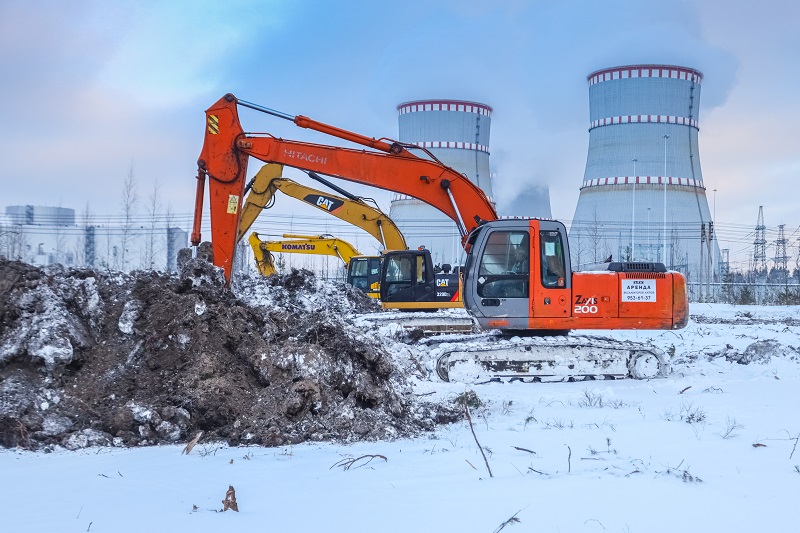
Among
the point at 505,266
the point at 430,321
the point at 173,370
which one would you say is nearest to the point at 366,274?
the point at 430,321

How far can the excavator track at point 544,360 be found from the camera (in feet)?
31.7

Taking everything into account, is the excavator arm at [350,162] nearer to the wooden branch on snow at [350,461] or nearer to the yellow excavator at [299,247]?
the wooden branch on snow at [350,461]

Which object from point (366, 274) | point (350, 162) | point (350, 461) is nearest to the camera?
point (350, 461)

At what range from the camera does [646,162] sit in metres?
28.3

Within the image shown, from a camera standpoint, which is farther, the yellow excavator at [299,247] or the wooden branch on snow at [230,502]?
the yellow excavator at [299,247]

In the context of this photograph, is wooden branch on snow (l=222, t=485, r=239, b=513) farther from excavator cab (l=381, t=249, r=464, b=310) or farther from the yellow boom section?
the yellow boom section

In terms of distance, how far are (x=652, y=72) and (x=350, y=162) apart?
19573 millimetres

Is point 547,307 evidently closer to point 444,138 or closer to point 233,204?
point 233,204

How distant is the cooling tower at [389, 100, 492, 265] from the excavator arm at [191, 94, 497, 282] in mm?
18997

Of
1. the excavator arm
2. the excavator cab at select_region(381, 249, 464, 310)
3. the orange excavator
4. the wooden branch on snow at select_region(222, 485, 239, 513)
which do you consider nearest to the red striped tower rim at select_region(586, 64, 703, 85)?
the excavator cab at select_region(381, 249, 464, 310)

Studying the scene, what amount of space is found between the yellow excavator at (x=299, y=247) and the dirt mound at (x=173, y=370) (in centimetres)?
1332

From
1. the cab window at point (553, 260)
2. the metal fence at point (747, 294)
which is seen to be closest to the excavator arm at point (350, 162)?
the cab window at point (553, 260)

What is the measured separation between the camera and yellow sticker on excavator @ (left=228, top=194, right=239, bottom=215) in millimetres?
10680

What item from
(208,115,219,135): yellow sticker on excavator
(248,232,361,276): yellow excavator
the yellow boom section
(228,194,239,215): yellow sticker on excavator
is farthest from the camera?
(248,232,361,276): yellow excavator
